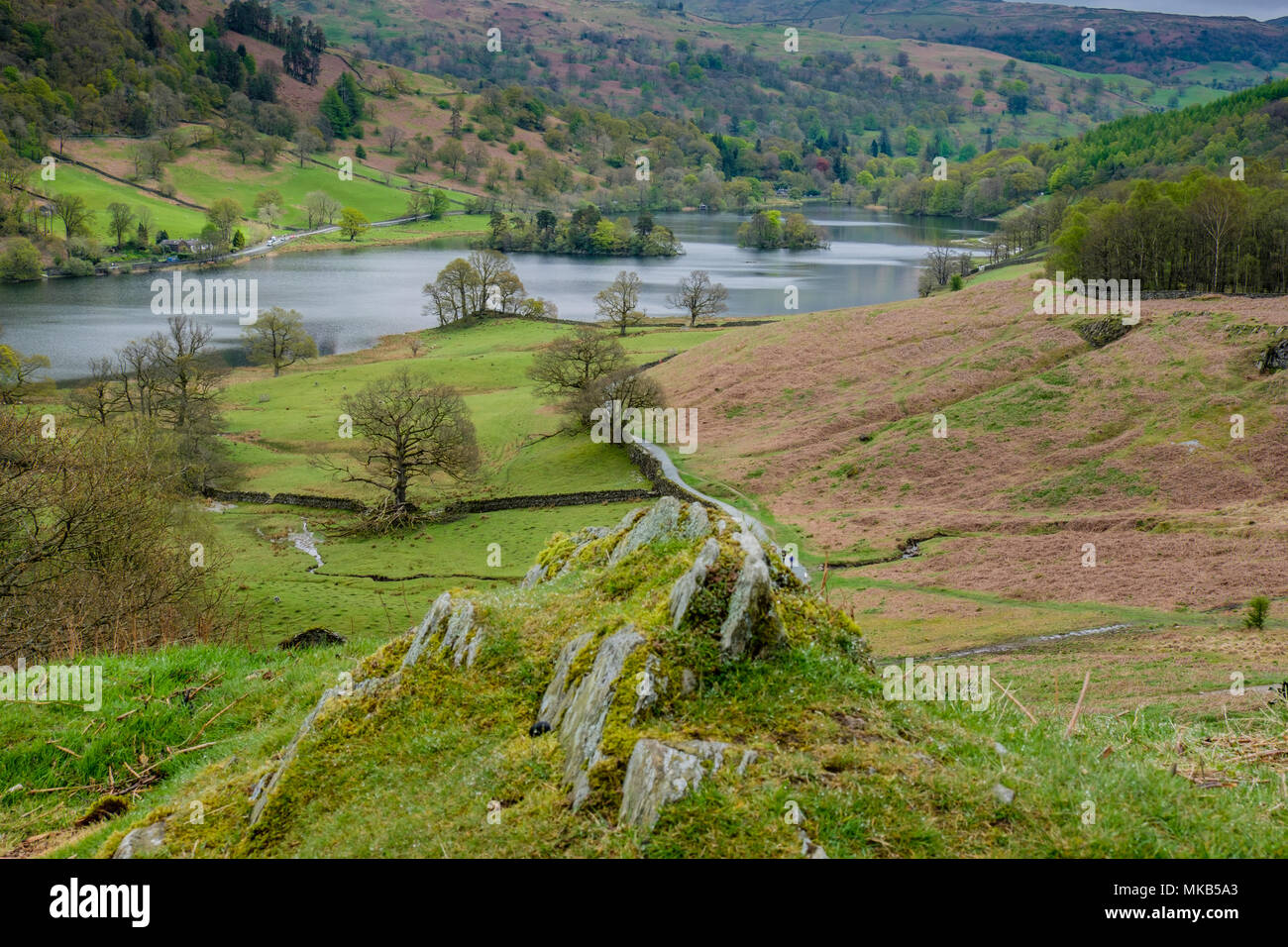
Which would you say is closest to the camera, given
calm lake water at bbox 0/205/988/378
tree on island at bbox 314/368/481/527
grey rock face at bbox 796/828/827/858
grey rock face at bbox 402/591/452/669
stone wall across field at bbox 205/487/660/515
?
grey rock face at bbox 796/828/827/858

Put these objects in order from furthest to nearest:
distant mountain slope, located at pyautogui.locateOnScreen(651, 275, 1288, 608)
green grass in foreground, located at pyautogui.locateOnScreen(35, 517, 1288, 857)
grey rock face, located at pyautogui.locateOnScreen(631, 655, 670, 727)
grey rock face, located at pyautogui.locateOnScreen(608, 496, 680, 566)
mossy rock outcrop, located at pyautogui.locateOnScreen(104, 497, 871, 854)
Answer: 1. distant mountain slope, located at pyautogui.locateOnScreen(651, 275, 1288, 608)
2. grey rock face, located at pyautogui.locateOnScreen(608, 496, 680, 566)
3. grey rock face, located at pyautogui.locateOnScreen(631, 655, 670, 727)
4. mossy rock outcrop, located at pyautogui.locateOnScreen(104, 497, 871, 854)
5. green grass in foreground, located at pyautogui.locateOnScreen(35, 517, 1288, 857)

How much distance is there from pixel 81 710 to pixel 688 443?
49872 mm

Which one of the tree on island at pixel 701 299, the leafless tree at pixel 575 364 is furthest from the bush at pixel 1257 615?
the tree on island at pixel 701 299

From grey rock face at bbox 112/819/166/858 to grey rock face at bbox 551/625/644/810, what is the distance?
4.07 m

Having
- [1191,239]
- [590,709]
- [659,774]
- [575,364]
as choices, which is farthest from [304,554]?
[1191,239]

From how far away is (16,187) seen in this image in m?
181

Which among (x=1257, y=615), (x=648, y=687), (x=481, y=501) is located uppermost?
(x=648, y=687)

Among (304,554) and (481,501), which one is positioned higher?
(481,501)

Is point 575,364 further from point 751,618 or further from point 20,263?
point 20,263

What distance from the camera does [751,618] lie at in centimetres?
930

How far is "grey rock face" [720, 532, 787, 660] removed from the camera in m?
9.16

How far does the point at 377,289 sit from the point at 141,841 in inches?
5885

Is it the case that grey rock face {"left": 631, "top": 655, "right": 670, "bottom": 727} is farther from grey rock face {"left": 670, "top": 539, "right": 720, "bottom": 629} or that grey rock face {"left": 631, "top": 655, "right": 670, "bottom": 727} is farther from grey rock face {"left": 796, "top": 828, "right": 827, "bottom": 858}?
grey rock face {"left": 796, "top": 828, "right": 827, "bottom": 858}

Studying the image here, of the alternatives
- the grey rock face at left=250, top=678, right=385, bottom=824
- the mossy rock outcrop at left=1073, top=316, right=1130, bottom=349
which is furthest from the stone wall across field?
the grey rock face at left=250, top=678, right=385, bottom=824
